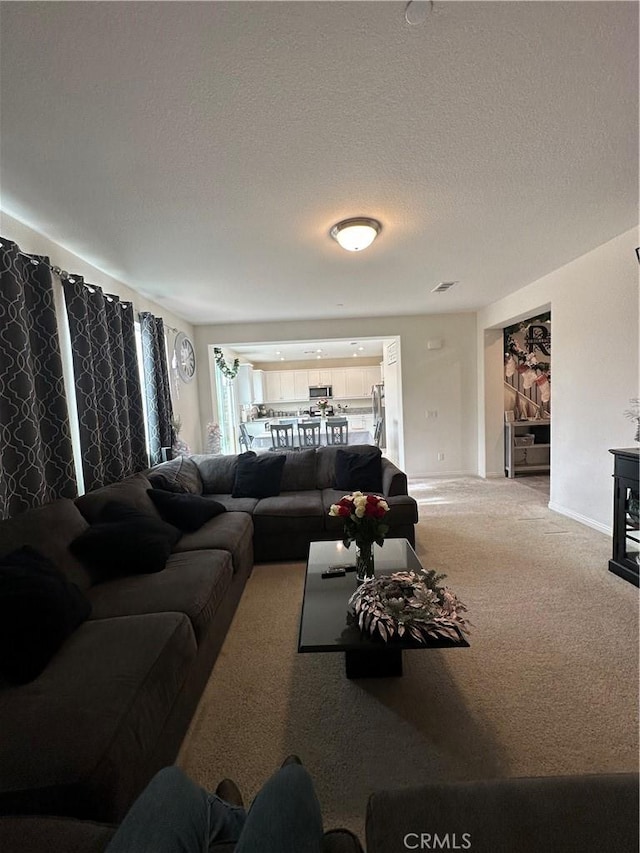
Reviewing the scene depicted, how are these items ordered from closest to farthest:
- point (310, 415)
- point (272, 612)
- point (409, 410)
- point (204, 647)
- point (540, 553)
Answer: point (204, 647), point (272, 612), point (540, 553), point (409, 410), point (310, 415)

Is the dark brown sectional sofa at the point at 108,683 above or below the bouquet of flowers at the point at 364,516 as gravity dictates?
below

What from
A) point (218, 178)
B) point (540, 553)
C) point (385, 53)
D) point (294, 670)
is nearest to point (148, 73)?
point (218, 178)

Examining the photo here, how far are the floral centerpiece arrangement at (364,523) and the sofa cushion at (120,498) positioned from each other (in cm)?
139

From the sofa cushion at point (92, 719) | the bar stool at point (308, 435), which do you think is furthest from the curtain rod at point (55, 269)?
the bar stool at point (308, 435)

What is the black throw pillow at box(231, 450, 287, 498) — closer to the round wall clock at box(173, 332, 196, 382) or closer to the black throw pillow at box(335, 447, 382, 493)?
the black throw pillow at box(335, 447, 382, 493)

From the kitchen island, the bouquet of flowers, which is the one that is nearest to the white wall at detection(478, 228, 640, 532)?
the bouquet of flowers

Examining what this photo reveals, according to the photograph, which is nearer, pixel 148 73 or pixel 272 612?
pixel 148 73

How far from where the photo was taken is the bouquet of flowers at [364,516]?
183 cm

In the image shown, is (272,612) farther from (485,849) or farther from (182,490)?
(485,849)

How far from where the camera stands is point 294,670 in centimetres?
187

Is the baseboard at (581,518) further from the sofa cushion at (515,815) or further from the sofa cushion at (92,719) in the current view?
the sofa cushion at (92,719)

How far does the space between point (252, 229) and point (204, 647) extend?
8.56 ft

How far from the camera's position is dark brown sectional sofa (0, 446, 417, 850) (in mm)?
947

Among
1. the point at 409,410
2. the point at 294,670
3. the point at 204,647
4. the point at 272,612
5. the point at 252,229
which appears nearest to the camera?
the point at 204,647
